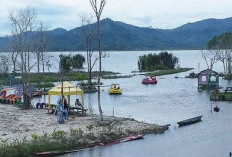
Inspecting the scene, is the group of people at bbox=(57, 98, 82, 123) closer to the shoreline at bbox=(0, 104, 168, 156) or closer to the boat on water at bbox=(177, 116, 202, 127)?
the shoreline at bbox=(0, 104, 168, 156)

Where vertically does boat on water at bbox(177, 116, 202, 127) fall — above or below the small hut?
below

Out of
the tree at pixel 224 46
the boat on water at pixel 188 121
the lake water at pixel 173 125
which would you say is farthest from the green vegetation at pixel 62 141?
the tree at pixel 224 46

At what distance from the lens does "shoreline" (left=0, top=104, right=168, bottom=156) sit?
25578 mm

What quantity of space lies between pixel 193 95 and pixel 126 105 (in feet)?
46.3

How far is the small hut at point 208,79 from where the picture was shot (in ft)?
216

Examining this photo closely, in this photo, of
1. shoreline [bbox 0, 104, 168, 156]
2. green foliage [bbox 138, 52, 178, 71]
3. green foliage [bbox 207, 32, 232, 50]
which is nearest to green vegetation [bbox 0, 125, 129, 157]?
shoreline [bbox 0, 104, 168, 156]

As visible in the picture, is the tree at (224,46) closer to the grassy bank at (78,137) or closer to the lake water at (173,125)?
the lake water at (173,125)

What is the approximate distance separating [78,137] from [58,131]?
142cm

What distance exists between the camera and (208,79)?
66500 mm

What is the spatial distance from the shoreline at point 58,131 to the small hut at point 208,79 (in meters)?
34.1

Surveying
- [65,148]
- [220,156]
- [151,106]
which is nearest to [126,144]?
[65,148]

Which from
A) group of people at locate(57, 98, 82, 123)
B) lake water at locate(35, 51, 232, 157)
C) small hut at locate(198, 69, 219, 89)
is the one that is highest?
small hut at locate(198, 69, 219, 89)

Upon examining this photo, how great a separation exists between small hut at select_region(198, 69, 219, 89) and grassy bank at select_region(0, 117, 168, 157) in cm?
3481

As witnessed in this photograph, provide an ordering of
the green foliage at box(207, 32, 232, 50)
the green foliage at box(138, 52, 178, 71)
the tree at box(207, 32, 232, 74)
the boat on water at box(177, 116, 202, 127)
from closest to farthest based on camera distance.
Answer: the boat on water at box(177, 116, 202, 127)
the tree at box(207, 32, 232, 74)
the green foliage at box(207, 32, 232, 50)
the green foliage at box(138, 52, 178, 71)
